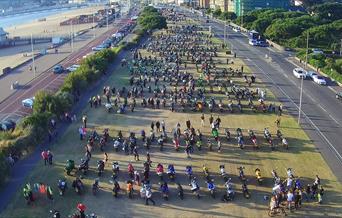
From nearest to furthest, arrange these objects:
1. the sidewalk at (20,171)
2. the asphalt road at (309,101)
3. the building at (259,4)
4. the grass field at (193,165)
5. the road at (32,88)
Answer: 1. the grass field at (193,165)
2. the sidewalk at (20,171)
3. the asphalt road at (309,101)
4. the road at (32,88)
5. the building at (259,4)

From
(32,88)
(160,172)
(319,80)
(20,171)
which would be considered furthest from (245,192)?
(32,88)

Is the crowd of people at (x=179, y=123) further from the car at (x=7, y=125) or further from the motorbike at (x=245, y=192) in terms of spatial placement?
the car at (x=7, y=125)

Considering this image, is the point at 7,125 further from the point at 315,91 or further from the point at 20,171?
the point at 315,91

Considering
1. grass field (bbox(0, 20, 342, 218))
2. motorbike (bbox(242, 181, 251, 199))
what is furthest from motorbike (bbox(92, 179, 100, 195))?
motorbike (bbox(242, 181, 251, 199))

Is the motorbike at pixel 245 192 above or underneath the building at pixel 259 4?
underneath

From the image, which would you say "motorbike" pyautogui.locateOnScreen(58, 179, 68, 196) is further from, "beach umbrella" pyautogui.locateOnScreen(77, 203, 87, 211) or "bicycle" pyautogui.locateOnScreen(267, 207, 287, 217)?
"bicycle" pyautogui.locateOnScreen(267, 207, 287, 217)

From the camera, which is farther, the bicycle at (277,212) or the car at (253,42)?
the car at (253,42)

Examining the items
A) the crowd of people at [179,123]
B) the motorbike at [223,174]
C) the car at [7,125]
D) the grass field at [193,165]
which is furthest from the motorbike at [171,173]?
the car at [7,125]
